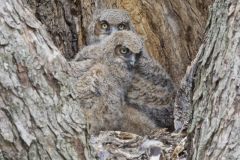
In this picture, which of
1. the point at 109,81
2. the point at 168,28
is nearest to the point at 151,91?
the point at 109,81

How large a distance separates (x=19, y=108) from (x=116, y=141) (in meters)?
2.15

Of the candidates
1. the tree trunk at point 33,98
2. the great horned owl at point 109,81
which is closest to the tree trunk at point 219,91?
the tree trunk at point 33,98

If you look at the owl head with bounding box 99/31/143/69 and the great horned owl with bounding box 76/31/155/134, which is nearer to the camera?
the great horned owl with bounding box 76/31/155/134

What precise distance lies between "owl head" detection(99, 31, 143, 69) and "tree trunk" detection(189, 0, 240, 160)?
2.06 metres

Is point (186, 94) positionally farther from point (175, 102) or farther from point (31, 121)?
point (31, 121)

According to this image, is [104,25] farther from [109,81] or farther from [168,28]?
[109,81]

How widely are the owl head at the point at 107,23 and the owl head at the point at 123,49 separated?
3.36 feet

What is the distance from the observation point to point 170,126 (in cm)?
602

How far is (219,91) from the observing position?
348 cm

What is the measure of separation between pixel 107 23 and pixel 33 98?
389 centimetres

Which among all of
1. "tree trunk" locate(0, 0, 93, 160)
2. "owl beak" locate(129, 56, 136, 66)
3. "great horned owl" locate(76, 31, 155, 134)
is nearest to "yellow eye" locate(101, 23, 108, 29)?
"great horned owl" locate(76, 31, 155, 134)

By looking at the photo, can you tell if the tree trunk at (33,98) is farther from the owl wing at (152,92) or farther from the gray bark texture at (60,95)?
the owl wing at (152,92)

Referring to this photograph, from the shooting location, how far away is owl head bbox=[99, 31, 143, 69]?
5.75 meters

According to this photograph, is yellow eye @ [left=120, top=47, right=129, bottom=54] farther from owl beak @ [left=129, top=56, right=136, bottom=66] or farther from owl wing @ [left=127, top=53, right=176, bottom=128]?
owl wing @ [left=127, top=53, right=176, bottom=128]
